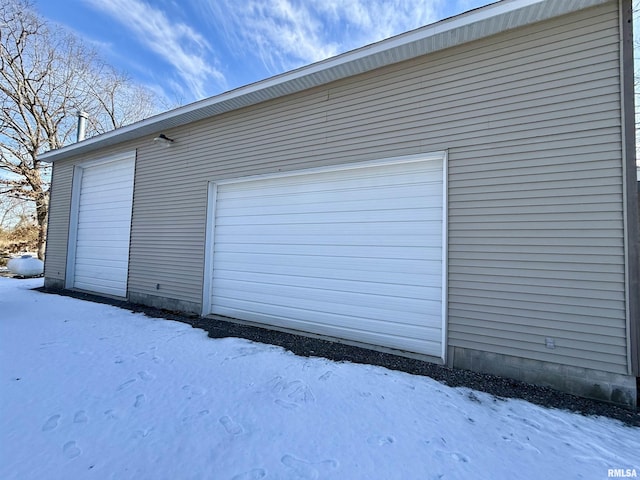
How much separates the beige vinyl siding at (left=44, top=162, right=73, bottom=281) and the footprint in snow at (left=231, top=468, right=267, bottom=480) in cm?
862

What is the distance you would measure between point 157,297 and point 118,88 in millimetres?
17061

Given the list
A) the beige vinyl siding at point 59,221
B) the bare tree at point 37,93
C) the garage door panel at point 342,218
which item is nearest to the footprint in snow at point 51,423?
the garage door panel at point 342,218

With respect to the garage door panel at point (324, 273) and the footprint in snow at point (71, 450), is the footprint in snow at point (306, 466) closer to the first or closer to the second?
the footprint in snow at point (71, 450)

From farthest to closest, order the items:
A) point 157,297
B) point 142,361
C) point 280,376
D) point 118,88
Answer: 1. point 118,88
2. point 157,297
3. point 142,361
4. point 280,376

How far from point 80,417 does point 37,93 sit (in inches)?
750

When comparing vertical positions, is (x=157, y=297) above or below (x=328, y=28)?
below

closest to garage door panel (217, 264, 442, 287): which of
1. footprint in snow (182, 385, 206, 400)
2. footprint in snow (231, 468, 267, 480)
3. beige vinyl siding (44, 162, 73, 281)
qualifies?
footprint in snow (182, 385, 206, 400)

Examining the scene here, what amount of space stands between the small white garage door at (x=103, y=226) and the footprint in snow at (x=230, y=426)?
5693mm

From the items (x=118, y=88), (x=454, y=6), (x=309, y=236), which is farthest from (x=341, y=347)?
(x=118, y=88)

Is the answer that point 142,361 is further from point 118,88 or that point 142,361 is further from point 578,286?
point 118,88

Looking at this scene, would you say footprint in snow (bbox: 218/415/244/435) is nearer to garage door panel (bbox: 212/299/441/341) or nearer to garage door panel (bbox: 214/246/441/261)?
garage door panel (bbox: 212/299/441/341)

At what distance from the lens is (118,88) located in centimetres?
1708

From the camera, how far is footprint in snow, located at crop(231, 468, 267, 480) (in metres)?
1.67

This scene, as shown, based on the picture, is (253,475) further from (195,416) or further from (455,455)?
(455,455)
